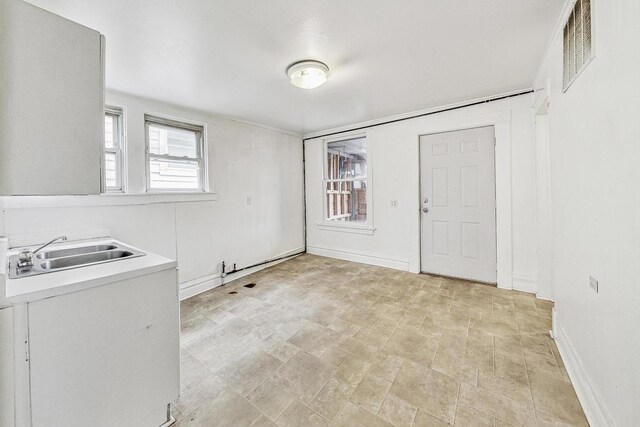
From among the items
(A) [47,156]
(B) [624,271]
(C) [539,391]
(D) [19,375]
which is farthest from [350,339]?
(A) [47,156]

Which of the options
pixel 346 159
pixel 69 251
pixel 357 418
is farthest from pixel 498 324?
pixel 69 251

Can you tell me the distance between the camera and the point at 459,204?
3547 millimetres

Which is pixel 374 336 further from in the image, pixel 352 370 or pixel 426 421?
pixel 426 421

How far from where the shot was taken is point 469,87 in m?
2.93

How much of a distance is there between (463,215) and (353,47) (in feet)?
8.68

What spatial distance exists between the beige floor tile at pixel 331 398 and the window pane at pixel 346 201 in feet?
10.5

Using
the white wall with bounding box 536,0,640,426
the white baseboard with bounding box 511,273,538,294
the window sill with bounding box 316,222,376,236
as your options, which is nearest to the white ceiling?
the white wall with bounding box 536,0,640,426

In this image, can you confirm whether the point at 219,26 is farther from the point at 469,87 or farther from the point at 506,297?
the point at 506,297

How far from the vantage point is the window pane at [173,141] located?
3154 mm

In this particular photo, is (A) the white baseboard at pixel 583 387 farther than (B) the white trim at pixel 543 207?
Result: No

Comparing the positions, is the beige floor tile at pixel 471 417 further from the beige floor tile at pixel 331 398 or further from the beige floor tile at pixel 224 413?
the beige floor tile at pixel 224 413

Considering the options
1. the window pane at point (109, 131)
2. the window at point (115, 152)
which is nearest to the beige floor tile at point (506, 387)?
the window at point (115, 152)

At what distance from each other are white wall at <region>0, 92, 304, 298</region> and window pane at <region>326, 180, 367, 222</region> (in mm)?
650

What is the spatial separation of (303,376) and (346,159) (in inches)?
157
